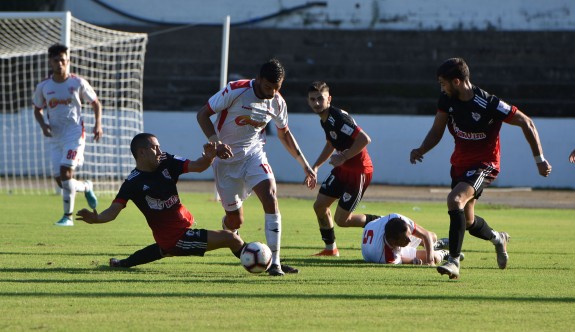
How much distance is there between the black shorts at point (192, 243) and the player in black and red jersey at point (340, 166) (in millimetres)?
2184

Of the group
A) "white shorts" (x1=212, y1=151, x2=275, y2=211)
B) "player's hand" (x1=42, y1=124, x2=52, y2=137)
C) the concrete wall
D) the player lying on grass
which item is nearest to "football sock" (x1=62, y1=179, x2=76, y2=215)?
"player's hand" (x1=42, y1=124, x2=52, y2=137)

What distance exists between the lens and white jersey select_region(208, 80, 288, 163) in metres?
8.95

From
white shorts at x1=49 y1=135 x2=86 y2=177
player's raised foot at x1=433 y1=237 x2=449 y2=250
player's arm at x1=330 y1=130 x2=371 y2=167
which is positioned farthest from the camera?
white shorts at x1=49 y1=135 x2=86 y2=177

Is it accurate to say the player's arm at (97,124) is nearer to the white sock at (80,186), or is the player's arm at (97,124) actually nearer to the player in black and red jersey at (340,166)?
the white sock at (80,186)

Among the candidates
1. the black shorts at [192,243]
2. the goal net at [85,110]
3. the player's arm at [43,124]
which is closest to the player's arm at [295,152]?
the black shorts at [192,243]

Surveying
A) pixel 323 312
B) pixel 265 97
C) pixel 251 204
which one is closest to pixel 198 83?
pixel 251 204

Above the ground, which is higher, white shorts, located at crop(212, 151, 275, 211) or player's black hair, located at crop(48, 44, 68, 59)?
player's black hair, located at crop(48, 44, 68, 59)

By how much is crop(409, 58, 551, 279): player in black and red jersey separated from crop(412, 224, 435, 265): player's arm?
0.45 metres

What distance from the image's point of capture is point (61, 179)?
13898 millimetres

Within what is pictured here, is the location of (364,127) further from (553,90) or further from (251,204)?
(251,204)

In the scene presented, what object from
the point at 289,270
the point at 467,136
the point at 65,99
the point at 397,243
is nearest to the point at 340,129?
the point at 397,243

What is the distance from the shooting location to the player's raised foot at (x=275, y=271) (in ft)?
27.5

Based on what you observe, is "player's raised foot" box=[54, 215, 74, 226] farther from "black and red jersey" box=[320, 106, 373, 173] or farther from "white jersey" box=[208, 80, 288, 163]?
"white jersey" box=[208, 80, 288, 163]

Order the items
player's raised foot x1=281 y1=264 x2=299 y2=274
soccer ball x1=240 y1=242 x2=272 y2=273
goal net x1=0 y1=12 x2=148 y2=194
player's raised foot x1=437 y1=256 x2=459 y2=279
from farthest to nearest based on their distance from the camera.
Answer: goal net x1=0 y1=12 x2=148 y2=194 < player's raised foot x1=281 y1=264 x2=299 y2=274 < soccer ball x1=240 y1=242 x2=272 y2=273 < player's raised foot x1=437 y1=256 x2=459 y2=279
